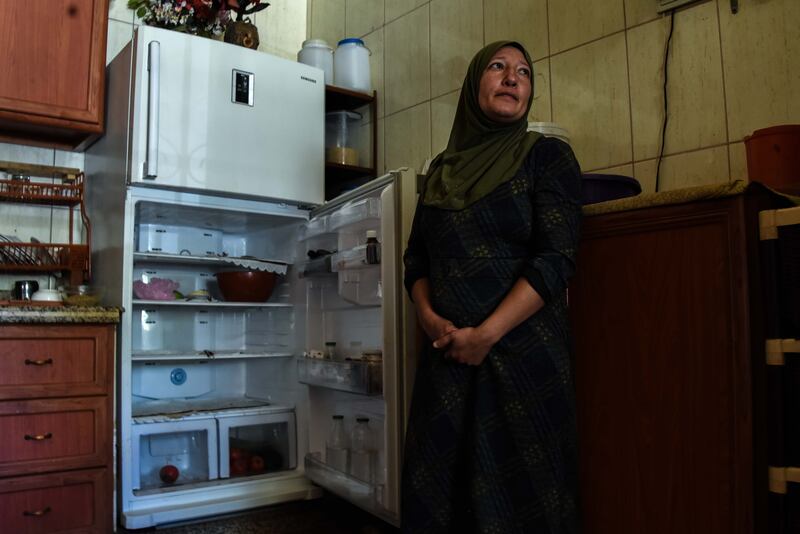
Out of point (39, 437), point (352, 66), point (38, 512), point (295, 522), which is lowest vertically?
point (295, 522)

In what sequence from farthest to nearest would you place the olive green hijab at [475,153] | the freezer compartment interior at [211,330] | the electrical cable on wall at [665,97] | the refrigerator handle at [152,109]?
the freezer compartment interior at [211,330], the refrigerator handle at [152,109], the electrical cable on wall at [665,97], the olive green hijab at [475,153]

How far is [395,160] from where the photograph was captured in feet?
9.20

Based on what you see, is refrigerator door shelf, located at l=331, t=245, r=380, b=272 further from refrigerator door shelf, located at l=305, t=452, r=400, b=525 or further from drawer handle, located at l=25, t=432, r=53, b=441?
drawer handle, located at l=25, t=432, r=53, b=441

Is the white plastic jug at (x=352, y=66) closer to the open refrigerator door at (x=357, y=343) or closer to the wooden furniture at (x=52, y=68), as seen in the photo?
the open refrigerator door at (x=357, y=343)

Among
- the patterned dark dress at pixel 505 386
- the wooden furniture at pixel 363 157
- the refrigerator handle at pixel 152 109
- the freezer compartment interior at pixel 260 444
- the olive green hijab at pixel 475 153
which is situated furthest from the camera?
the wooden furniture at pixel 363 157

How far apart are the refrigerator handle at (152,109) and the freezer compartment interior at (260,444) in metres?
0.94

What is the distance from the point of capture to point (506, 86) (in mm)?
1425

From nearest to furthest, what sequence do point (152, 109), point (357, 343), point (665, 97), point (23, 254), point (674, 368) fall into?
point (674, 368) → point (665, 97) → point (152, 109) → point (357, 343) → point (23, 254)

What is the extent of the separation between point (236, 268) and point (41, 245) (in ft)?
2.35

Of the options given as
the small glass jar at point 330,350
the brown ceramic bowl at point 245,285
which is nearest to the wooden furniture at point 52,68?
the brown ceramic bowl at point 245,285

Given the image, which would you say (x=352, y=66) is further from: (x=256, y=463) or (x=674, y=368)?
(x=674, y=368)

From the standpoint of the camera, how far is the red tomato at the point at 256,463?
99.5 inches

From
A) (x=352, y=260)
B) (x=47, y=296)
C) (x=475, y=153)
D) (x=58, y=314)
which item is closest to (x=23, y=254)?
(x=47, y=296)

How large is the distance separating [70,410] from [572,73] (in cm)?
185
